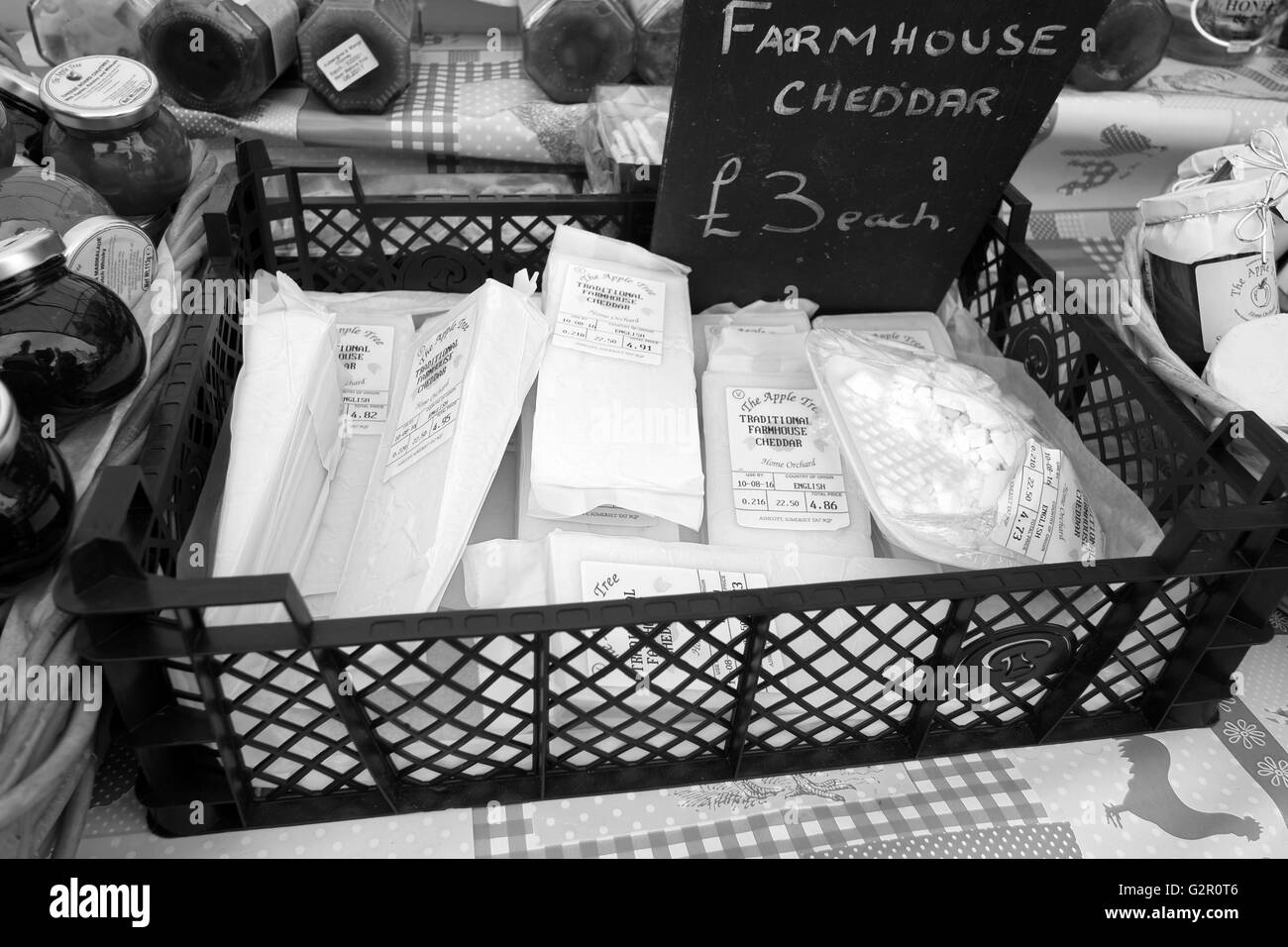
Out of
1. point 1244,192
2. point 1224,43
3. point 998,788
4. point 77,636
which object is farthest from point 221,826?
point 1224,43

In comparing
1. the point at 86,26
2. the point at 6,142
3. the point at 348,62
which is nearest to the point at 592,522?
the point at 6,142

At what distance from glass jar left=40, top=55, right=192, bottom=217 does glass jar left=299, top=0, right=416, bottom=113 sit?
0.29 m

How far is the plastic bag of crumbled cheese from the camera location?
26.4 inches

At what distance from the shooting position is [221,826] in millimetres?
583

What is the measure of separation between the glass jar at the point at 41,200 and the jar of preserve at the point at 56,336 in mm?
124

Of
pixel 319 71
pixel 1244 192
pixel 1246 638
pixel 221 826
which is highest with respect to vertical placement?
pixel 1244 192

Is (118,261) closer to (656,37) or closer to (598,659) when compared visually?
(598,659)

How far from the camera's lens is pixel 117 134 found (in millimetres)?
744

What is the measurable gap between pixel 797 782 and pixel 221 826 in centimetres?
41

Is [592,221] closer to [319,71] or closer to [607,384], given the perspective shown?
[607,384]

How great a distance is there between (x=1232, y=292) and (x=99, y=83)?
995 millimetres

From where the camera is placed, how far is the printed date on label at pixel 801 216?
0.79 m

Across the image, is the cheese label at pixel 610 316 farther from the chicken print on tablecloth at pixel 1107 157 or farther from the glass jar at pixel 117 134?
the chicken print on tablecloth at pixel 1107 157

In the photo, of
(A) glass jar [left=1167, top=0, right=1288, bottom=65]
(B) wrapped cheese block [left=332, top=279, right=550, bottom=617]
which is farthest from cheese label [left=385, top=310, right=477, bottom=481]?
(A) glass jar [left=1167, top=0, right=1288, bottom=65]
